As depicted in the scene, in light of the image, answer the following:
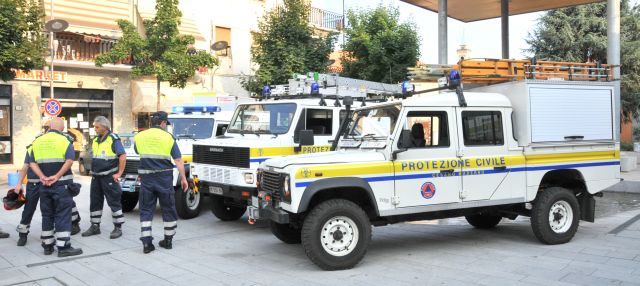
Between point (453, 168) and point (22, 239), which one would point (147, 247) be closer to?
point (22, 239)

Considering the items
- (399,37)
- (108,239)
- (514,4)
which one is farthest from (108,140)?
(514,4)

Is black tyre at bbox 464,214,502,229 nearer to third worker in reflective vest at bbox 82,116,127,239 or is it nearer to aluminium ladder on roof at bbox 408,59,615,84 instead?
aluminium ladder on roof at bbox 408,59,615,84

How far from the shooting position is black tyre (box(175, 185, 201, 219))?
9.95 meters

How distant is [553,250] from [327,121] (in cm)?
400

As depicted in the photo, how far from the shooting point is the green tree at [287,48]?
20.2m

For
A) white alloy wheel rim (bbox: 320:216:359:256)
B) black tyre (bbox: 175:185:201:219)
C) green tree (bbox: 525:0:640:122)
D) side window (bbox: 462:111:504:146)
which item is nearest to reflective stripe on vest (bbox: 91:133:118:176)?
black tyre (bbox: 175:185:201:219)

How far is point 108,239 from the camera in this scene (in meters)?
8.23

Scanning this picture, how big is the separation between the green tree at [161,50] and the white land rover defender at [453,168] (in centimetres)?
1345

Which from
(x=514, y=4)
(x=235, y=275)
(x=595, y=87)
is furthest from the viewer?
(x=514, y=4)

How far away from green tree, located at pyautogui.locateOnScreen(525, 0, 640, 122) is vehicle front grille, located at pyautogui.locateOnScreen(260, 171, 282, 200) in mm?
26463

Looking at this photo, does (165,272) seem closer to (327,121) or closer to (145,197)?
(145,197)

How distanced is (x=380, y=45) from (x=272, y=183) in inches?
611

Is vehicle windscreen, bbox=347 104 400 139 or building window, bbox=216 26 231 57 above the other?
building window, bbox=216 26 231 57

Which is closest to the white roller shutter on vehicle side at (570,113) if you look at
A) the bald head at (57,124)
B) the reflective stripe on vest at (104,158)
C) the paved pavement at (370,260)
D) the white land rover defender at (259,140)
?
the paved pavement at (370,260)
